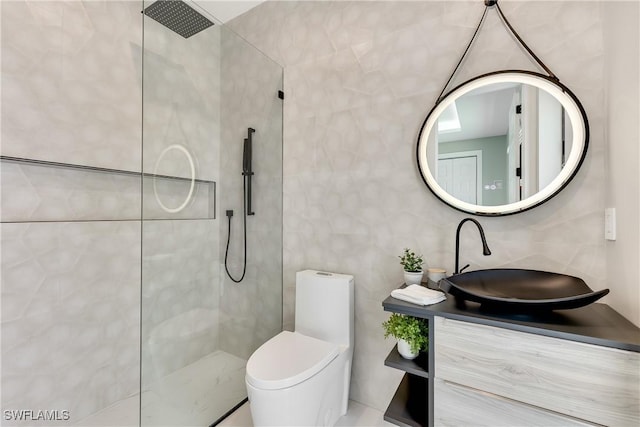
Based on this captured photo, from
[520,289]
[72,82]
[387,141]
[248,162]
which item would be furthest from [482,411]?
[72,82]

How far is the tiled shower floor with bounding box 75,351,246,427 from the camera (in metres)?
1.47

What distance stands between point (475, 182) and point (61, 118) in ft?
7.18

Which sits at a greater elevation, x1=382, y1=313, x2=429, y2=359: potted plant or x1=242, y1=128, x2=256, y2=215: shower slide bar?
x1=242, y1=128, x2=256, y2=215: shower slide bar

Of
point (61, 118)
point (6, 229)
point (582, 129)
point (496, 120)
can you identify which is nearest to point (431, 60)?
point (496, 120)

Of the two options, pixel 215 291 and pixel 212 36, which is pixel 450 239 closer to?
pixel 215 291

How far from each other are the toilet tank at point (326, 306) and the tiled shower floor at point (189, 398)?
1.84ft

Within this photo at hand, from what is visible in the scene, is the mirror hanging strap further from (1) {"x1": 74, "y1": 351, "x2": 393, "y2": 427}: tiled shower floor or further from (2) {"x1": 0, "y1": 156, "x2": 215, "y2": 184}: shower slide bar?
(1) {"x1": 74, "y1": 351, "x2": 393, "y2": 427}: tiled shower floor

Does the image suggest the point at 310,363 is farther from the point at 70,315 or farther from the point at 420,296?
the point at 70,315

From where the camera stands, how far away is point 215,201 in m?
1.84

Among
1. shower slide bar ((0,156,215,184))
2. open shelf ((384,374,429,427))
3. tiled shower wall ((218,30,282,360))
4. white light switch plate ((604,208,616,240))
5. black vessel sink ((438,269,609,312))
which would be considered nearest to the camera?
black vessel sink ((438,269,609,312))

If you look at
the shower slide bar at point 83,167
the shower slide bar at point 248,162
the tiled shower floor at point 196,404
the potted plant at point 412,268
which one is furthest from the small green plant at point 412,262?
the shower slide bar at point 83,167

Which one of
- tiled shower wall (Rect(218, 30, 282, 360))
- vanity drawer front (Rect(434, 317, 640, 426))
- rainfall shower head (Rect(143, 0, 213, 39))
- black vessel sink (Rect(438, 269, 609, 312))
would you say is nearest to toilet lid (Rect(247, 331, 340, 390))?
tiled shower wall (Rect(218, 30, 282, 360))

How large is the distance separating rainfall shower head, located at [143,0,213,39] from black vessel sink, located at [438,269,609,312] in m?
1.81

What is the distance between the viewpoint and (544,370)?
94 centimetres
